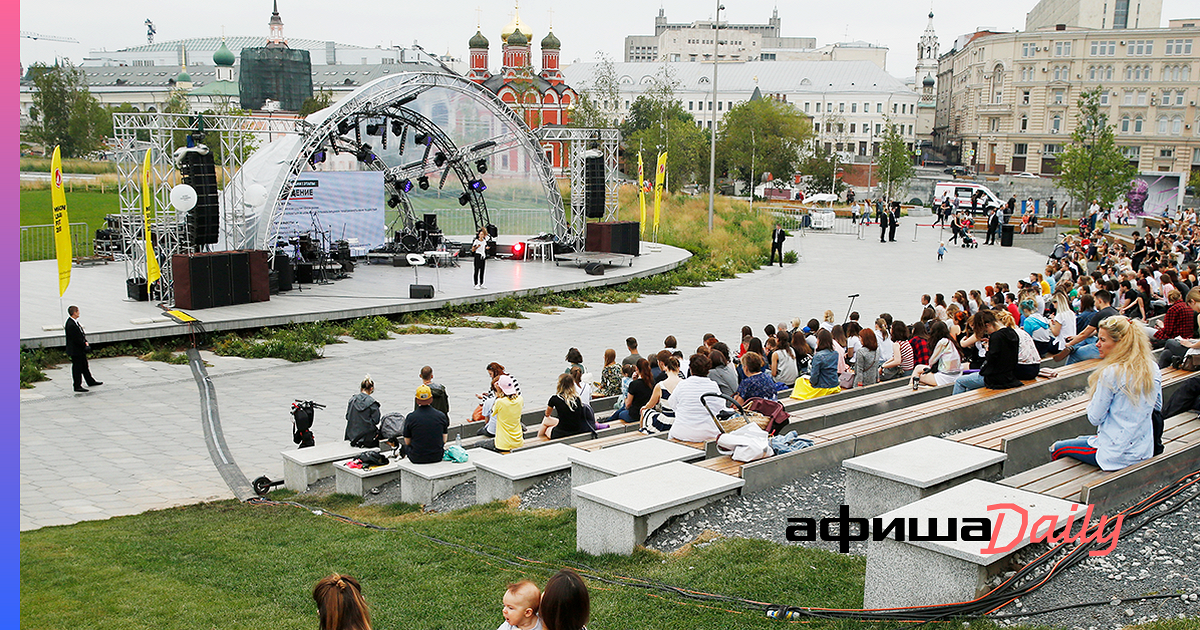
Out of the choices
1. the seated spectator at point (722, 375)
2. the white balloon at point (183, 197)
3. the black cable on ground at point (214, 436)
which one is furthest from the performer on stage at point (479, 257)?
the seated spectator at point (722, 375)

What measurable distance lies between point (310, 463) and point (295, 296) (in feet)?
40.6

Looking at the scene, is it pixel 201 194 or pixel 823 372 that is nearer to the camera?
pixel 823 372

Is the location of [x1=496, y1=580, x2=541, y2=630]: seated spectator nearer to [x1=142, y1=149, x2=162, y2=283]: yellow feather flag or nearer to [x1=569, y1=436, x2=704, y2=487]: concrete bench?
[x1=569, y1=436, x2=704, y2=487]: concrete bench

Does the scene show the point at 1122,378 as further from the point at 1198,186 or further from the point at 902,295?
the point at 1198,186

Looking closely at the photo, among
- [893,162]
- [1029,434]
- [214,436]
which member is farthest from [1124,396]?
[893,162]

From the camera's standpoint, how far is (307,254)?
2377cm

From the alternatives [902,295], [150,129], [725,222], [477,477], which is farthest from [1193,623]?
[725,222]

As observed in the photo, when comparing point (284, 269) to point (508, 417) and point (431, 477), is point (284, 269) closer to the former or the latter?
point (508, 417)

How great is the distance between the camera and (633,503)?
245 inches

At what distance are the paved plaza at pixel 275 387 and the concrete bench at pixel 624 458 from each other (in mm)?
4947

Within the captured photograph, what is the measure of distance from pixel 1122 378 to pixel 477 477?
5217 millimetres

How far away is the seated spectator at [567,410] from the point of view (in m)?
9.41

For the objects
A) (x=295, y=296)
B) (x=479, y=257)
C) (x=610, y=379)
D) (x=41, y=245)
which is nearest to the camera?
→ (x=610, y=379)

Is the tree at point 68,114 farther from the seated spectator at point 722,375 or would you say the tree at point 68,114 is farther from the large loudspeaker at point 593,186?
the seated spectator at point 722,375
